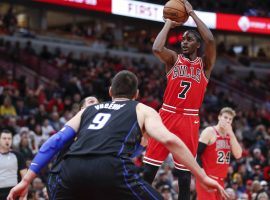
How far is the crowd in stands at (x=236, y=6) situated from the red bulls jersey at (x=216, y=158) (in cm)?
1344

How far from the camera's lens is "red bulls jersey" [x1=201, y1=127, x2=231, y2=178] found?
29.3ft

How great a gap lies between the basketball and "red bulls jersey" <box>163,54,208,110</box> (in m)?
0.49

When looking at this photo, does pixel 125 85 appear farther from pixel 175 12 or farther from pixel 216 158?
pixel 216 158

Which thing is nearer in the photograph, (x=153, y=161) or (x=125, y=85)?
(x=125, y=85)

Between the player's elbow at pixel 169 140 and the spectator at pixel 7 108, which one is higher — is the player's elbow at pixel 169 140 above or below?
above

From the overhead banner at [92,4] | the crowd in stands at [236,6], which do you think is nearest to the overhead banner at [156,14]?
the overhead banner at [92,4]

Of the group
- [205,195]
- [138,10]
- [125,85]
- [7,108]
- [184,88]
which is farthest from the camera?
[138,10]

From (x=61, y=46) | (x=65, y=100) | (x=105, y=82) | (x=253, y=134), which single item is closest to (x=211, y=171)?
(x=65, y=100)

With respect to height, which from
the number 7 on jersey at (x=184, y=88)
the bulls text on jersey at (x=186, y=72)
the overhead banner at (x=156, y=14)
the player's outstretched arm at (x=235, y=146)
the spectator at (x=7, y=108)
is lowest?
the spectator at (x=7, y=108)

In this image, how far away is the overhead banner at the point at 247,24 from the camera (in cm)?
2108

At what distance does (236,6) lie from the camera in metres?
25.0

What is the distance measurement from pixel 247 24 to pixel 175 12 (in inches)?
594

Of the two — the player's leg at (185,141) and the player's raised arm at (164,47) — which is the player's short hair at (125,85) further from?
the player's leg at (185,141)

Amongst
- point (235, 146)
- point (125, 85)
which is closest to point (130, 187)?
point (125, 85)
